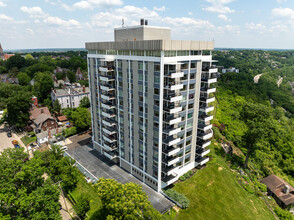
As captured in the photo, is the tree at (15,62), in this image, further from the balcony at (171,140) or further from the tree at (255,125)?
the tree at (255,125)

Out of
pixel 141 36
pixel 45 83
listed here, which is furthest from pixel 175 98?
pixel 45 83

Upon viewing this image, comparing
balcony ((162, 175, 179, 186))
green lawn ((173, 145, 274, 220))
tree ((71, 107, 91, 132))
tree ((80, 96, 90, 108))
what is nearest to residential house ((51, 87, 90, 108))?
tree ((80, 96, 90, 108))

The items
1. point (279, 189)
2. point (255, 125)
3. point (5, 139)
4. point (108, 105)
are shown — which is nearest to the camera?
point (108, 105)

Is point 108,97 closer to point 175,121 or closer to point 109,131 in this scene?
point 109,131

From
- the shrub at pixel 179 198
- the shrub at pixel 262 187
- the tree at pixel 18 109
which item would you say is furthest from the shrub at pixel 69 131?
the shrub at pixel 262 187

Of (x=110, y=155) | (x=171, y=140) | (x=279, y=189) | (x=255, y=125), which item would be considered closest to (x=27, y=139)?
(x=110, y=155)
